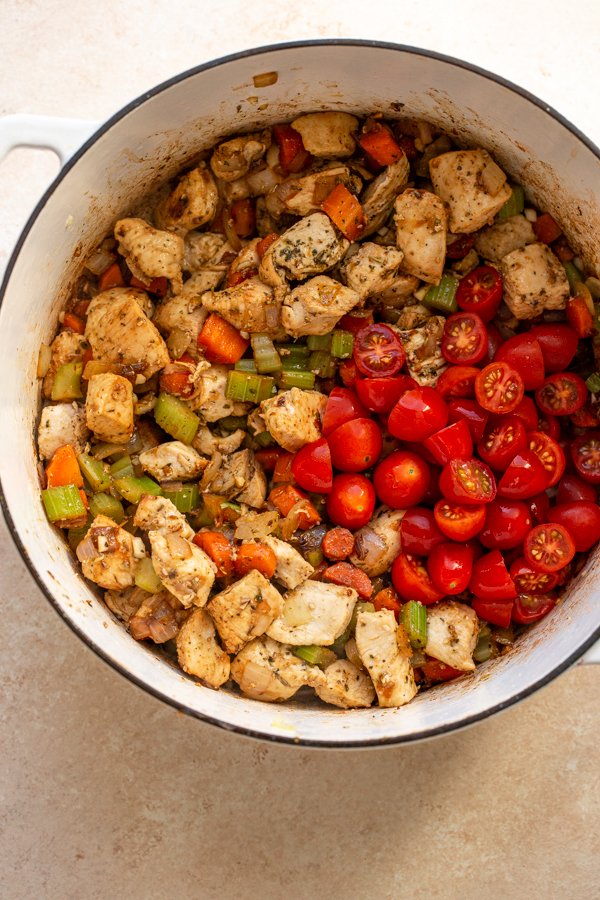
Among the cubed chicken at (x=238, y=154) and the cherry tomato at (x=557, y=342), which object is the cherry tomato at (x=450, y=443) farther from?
the cubed chicken at (x=238, y=154)

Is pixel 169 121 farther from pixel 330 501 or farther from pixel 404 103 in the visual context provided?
pixel 330 501

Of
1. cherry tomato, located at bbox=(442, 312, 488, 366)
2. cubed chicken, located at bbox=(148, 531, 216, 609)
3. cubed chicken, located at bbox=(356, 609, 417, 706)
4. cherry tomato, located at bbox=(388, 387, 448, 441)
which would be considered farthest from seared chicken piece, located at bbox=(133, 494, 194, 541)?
cherry tomato, located at bbox=(442, 312, 488, 366)

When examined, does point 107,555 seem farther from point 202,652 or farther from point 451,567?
point 451,567

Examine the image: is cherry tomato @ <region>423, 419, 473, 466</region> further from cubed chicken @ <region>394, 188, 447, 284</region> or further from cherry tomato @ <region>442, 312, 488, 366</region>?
cubed chicken @ <region>394, 188, 447, 284</region>

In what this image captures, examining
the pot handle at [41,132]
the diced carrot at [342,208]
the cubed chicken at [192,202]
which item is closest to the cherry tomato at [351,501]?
the diced carrot at [342,208]

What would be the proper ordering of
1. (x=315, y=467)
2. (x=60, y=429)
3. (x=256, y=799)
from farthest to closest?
(x=256, y=799) < (x=315, y=467) < (x=60, y=429)

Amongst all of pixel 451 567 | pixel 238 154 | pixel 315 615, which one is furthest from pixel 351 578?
pixel 238 154
